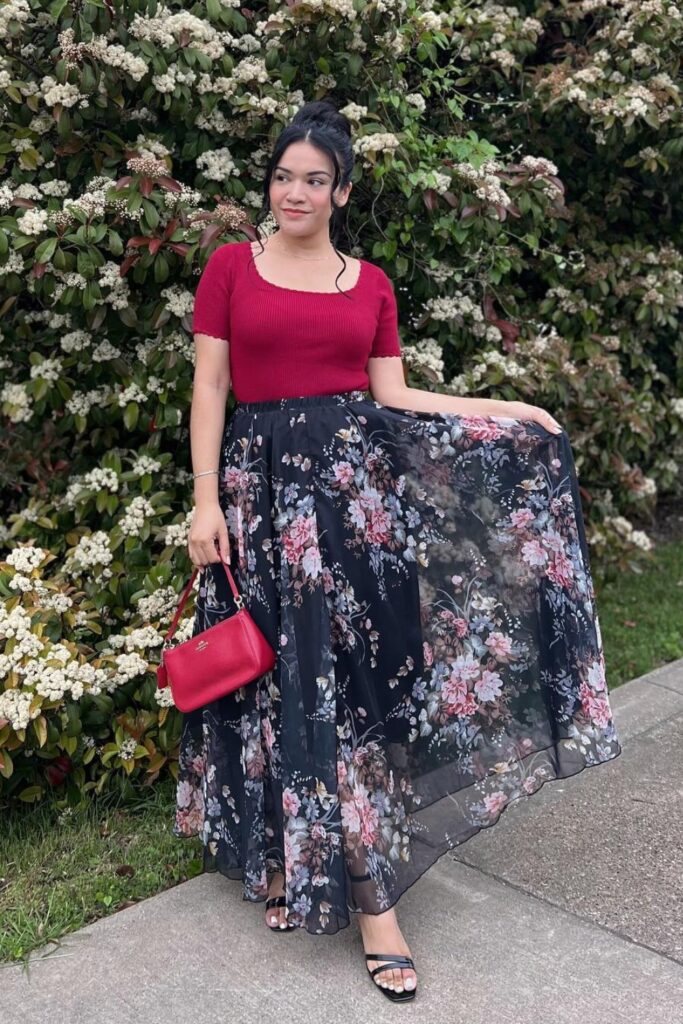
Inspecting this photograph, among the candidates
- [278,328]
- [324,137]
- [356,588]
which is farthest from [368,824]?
[324,137]

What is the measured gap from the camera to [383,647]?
2502 millimetres

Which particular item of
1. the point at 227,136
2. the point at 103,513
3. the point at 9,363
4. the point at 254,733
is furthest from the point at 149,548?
the point at 227,136

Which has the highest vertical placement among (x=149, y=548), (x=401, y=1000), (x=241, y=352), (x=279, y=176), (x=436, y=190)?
(x=436, y=190)

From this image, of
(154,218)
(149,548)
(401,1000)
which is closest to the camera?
(401,1000)

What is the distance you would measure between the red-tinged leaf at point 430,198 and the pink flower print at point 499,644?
63.1 inches

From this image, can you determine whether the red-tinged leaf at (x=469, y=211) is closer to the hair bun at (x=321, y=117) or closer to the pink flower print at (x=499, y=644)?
the hair bun at (x=321, y=117)

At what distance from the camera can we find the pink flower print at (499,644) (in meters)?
2.65

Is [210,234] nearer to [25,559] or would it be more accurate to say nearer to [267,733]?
[25,559]

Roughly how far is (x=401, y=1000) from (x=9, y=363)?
242cm

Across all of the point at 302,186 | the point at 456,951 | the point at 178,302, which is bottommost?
the point at 456,951

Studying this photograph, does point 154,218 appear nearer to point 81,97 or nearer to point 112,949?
point 81,97

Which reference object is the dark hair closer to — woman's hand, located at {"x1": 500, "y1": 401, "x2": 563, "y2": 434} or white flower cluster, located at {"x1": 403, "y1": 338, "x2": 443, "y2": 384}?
woman's hand, located at {"x1": 500, "y1": 401, "x2": 563, "y2": 434}

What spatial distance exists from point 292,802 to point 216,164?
6.77 feet

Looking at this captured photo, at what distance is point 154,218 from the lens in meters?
3.16
